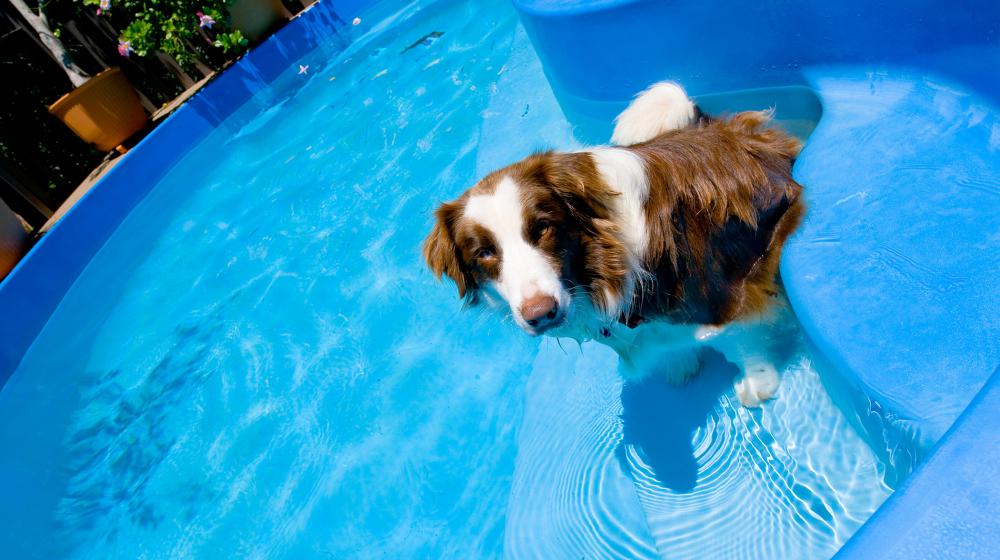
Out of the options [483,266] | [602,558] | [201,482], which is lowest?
[602,558]

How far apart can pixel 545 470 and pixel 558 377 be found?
61 cm

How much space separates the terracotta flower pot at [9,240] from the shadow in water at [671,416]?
7.54 meters

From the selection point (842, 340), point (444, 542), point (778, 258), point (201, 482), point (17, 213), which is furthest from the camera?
point (17, 213)

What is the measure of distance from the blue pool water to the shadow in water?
0.04ft

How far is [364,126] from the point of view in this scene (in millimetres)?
7414

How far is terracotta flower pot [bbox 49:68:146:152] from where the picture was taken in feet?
28.3

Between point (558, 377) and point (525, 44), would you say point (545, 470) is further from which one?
point (525, 44)

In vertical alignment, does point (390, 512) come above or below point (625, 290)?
below

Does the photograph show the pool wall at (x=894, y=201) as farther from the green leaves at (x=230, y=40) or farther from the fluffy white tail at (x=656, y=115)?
the green leaves at (x=230, y=40)

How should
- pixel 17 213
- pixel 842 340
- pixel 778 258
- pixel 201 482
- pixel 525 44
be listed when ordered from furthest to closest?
pixel 17 213 < pixel 525 44 < pixel 201 482 < pixel 778 258 < pixel 842 340

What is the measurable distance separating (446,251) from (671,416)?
1.52 m

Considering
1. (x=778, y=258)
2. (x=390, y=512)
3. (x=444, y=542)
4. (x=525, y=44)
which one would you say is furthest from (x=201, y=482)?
(x=525, y=44)

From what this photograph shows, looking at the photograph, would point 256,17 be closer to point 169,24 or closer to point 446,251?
point 169,24

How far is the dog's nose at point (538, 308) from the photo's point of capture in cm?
199
